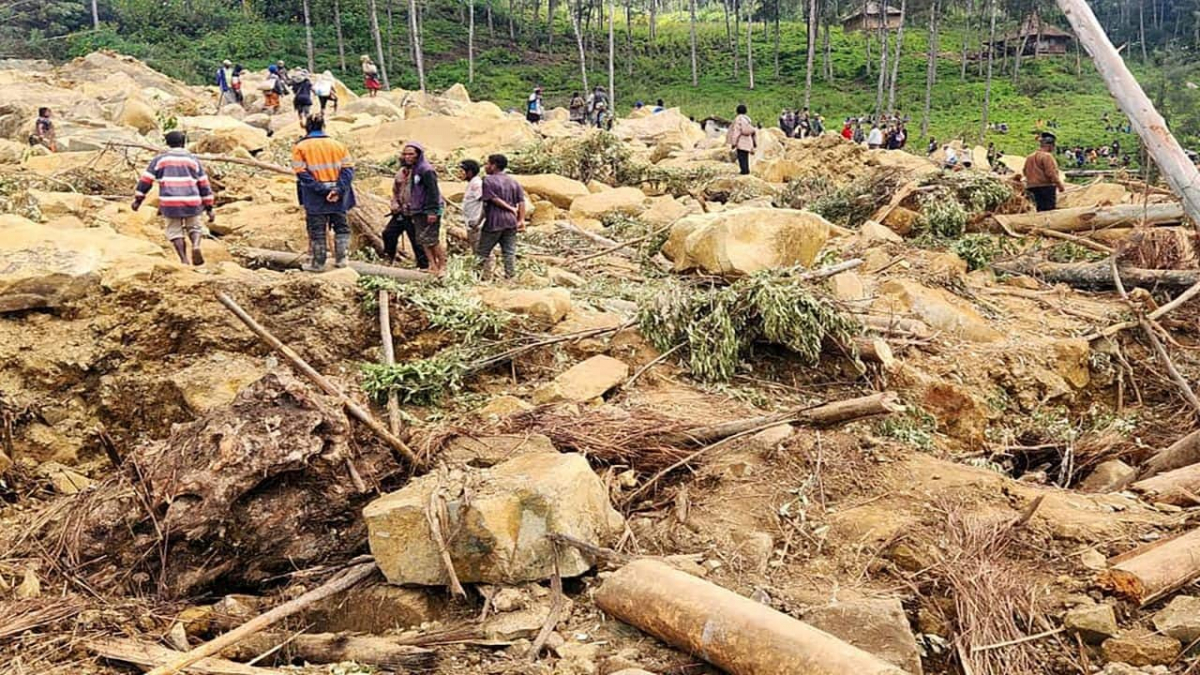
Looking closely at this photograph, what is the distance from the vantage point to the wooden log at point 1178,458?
563 centimetres

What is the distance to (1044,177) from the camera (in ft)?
39.9

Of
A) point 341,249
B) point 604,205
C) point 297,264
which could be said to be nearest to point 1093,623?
point 341,249

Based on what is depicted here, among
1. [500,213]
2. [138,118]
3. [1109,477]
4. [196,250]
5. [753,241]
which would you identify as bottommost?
[1109,477]

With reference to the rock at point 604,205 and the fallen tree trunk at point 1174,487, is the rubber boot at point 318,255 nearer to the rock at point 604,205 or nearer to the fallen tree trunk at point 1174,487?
the rock at point 604,205

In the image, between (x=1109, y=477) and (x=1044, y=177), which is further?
(x=1044, y=177)

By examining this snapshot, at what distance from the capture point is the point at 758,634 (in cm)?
329

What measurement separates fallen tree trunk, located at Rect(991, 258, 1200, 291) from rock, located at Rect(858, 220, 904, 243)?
1.27 metres

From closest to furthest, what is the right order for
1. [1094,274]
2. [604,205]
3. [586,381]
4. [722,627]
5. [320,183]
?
[722,627]
[586,381]
[320,183]
[1094,274]
[604,205]

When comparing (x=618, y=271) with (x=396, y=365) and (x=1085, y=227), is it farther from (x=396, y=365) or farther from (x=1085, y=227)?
(x=1085, y=227)

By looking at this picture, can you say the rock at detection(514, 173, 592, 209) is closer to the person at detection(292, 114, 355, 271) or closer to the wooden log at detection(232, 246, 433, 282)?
the wooden log at detection(232, 246, 433, 282)

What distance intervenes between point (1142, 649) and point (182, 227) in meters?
7.67

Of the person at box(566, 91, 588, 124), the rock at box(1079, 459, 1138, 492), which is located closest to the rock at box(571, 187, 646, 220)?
the rock at box(1079, 459, 1138, 492)

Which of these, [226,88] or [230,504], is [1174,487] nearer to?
[230,504]

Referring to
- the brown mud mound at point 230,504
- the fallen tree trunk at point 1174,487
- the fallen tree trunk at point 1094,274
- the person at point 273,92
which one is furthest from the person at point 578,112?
the brown mud mound at point 230,504
